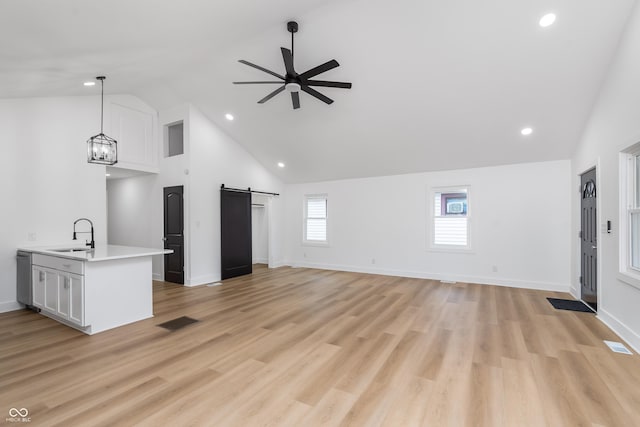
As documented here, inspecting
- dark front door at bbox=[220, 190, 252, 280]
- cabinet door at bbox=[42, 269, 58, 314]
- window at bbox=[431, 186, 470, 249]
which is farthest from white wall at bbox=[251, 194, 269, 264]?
cabinet door at bbox=[42, 269, 58, 314]

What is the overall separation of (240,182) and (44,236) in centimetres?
359

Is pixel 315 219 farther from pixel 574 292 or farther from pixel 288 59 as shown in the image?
pixel 574 292

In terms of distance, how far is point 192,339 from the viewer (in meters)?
3.23

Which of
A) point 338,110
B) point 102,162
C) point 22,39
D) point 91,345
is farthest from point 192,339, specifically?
point 338,110

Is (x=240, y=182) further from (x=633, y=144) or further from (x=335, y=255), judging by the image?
(x=633, y=144)

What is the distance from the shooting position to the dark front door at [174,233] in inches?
235

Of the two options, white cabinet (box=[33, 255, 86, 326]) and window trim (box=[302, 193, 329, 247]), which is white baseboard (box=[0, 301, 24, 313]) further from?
window trim (box=[302, 193, 329, 247])

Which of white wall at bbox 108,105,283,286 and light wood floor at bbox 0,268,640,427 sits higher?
white wall at bbox 108,105,283,286

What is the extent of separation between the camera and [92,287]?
3.36 meters

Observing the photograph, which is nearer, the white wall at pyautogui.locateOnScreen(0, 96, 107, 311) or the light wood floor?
the light wood floor

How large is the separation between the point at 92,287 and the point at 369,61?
14.6 ft

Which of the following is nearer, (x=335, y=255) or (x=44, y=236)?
(x=44, y=236)

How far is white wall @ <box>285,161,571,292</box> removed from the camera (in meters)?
5.43

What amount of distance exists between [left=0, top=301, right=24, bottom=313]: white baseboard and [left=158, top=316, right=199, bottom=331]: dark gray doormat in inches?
98.2
